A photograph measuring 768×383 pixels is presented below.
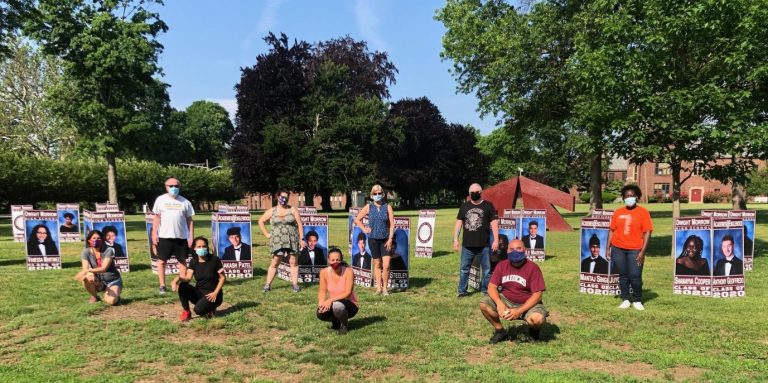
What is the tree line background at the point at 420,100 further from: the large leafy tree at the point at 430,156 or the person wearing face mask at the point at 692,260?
the person wearing face mask at the point at 692,260

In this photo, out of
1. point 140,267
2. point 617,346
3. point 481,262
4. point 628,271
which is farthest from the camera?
point 140,267

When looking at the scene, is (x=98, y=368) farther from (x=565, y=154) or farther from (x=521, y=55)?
(x=565, y=154)

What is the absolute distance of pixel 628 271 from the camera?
7.84 meters

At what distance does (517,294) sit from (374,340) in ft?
5.85

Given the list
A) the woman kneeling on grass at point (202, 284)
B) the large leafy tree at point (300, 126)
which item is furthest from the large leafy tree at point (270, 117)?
the woman kneeling on grass at point (202, 284)

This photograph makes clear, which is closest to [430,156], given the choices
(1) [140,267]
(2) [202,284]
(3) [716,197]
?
(3) [716,197]

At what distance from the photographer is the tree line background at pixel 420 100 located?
470 inches

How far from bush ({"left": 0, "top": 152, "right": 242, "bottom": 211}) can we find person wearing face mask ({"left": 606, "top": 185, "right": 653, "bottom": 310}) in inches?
1642

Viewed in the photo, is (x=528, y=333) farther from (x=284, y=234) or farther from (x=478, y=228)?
(x=284, y=234)

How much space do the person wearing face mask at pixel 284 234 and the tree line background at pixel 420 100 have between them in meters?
8.07

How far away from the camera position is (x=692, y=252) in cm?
898

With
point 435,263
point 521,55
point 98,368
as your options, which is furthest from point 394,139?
point 98,368

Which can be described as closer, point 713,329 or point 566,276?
point 713,329

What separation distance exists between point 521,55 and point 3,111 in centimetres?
4426
